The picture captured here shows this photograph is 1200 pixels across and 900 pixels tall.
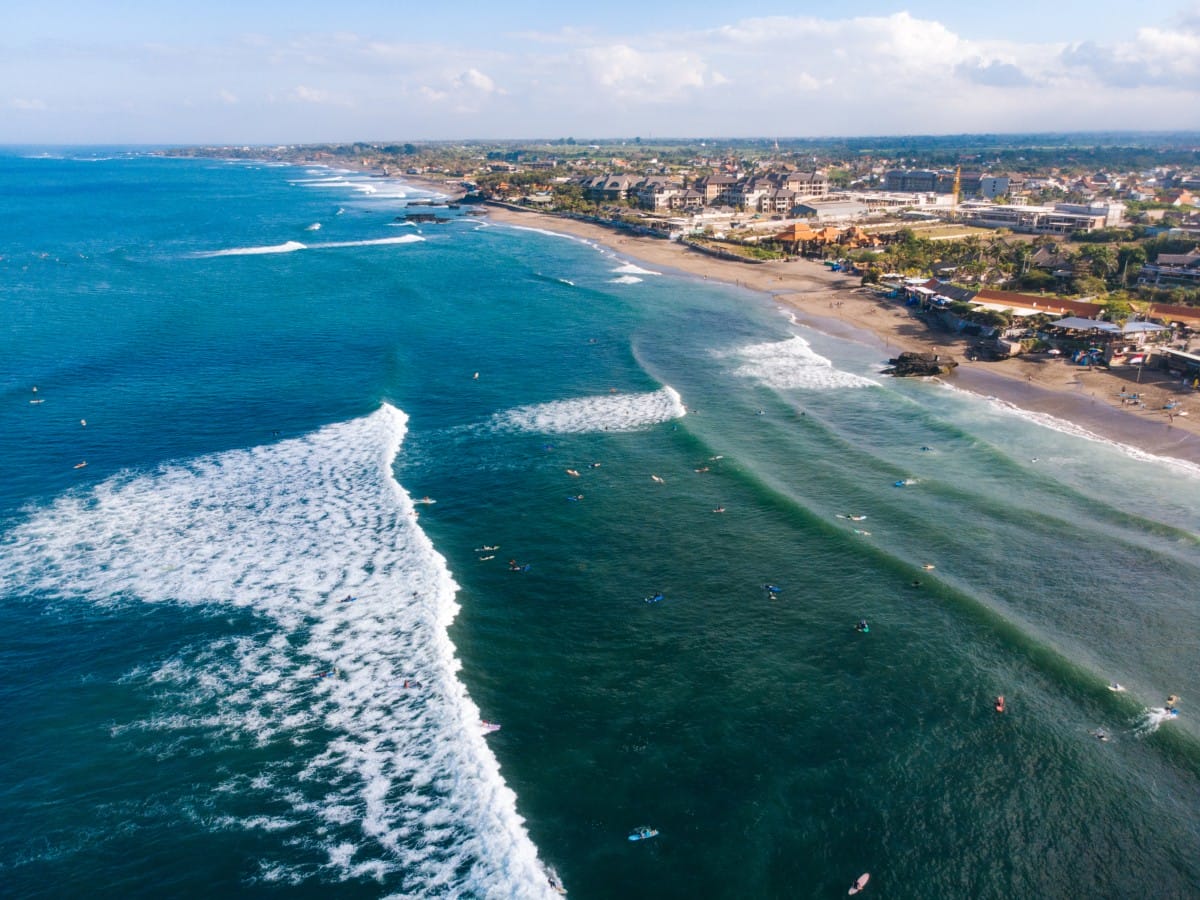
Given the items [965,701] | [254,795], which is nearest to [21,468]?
[254,795]

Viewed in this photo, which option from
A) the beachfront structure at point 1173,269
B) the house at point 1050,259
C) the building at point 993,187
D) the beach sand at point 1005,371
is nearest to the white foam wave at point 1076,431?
the beach sand at point 1005,371

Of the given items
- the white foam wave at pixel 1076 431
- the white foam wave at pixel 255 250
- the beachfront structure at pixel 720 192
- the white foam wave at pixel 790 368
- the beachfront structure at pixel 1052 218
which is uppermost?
the beachfront structure at pixel 720 192

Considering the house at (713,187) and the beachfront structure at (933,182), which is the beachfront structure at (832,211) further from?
the beachfront structure at (933,182)

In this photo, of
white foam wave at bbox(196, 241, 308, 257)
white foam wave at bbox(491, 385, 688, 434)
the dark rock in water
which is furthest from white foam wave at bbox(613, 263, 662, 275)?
white foam wave at bbox(196, 241, 308, 257)

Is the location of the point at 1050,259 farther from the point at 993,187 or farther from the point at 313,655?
the point at 993,187

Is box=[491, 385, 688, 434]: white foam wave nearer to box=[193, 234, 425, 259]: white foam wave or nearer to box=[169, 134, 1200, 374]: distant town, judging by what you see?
box=[169, 134, 1200, 374]: distant town

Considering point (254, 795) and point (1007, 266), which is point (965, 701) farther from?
point (1007, 266)

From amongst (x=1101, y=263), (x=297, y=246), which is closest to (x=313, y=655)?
(x=1101, y=263)
